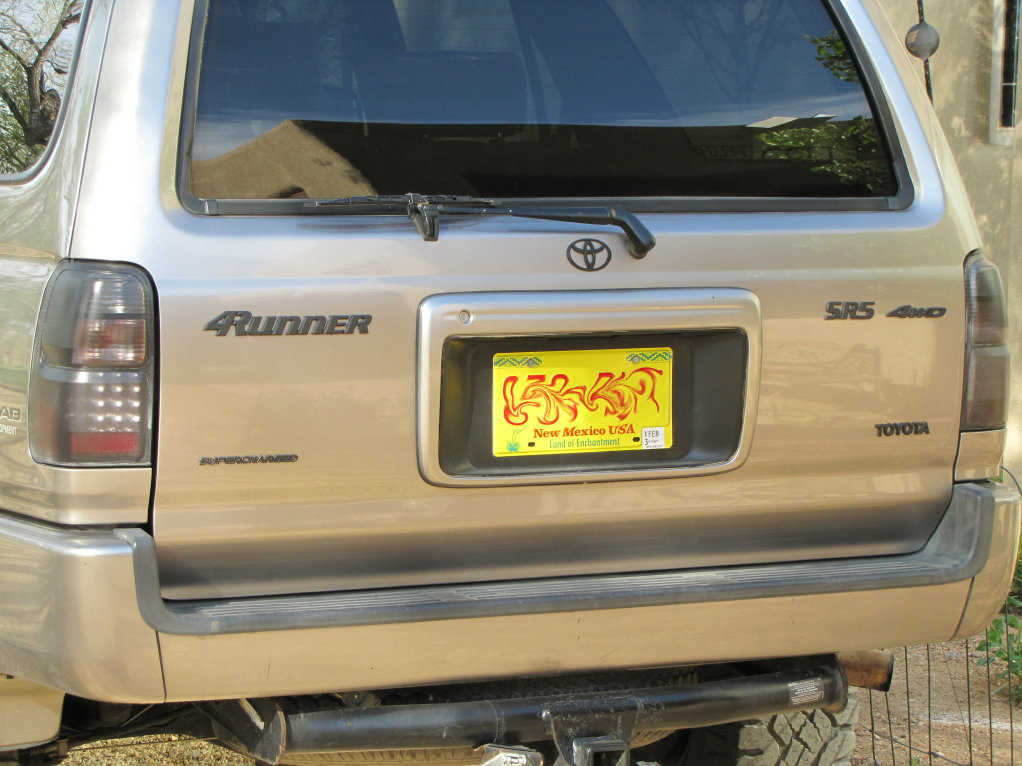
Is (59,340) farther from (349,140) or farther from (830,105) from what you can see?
(830,105)

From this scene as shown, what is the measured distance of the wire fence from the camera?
3945 mm

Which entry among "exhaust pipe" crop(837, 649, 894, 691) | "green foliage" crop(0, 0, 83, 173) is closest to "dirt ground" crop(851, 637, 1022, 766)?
"exhaust pipe" crop(837, 649, 894, 691)

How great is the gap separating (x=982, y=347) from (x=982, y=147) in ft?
13.8

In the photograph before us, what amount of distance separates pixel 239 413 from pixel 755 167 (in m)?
1.27

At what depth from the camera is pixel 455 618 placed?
2236 millimetres

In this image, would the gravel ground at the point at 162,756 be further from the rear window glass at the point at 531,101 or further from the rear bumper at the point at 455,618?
the rear window glass at the point at 531,101

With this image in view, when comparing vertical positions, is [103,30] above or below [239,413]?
above

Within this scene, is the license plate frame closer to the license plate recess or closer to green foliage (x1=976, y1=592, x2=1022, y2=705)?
the license plate recess

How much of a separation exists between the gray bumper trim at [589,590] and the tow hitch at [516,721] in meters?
0.22

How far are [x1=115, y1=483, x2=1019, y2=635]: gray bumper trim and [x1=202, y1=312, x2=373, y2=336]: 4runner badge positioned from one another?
42 cm

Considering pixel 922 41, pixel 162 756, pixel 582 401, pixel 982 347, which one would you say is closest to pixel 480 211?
pixel 582 401

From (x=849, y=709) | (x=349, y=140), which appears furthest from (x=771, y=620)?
(x=349, y=140)

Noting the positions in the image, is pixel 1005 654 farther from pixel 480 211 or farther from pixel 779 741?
pixel 480 211

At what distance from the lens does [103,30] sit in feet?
7.46
